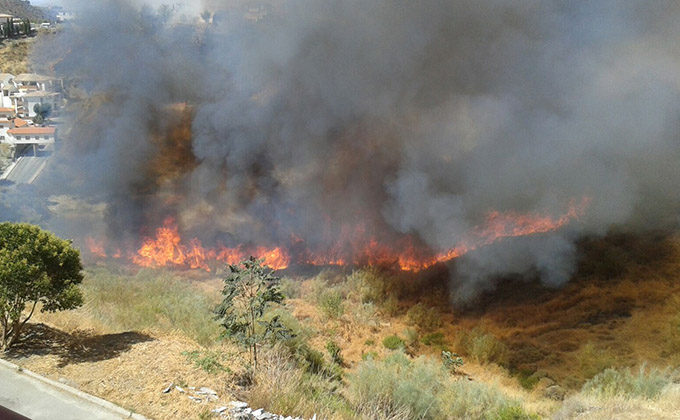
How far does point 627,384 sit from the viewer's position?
25.4 feet

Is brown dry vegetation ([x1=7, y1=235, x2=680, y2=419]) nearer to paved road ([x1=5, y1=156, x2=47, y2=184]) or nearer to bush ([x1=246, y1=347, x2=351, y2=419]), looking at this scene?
bush ([x1=246, y1=347, x2=351, y2=419])

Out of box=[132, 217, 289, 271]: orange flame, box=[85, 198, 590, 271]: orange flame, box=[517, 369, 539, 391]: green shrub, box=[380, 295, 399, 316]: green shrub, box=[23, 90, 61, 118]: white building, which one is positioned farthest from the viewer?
box=[23, 90, 61, 118]: white building

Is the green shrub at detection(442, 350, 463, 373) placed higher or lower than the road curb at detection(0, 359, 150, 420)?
lower

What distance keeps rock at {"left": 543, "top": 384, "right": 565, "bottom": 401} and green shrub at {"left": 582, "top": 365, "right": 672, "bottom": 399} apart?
55 centimetres

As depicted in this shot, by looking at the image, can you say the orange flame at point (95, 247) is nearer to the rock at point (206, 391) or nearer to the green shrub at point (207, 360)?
the green shrub at point (207, 360)

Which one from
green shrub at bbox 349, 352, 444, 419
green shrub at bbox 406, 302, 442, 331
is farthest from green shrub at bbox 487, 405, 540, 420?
green shrub at bbox 406, 302, 442, 331

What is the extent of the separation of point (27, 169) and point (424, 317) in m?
22.0

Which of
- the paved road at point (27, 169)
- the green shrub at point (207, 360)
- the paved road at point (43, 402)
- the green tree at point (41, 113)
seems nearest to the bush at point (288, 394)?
the green shrub at point (207, 360)

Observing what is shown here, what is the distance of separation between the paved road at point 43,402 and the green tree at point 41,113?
25707mm

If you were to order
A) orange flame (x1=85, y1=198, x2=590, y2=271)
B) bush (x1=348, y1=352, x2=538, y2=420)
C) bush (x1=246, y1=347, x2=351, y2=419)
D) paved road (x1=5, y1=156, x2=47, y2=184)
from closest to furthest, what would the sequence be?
bush (x1=246, y1=347, x2=351, y2=419), bush (x1=348, y1=352, x2=538, y2=420), orange flame (x1=85, y1=198, x2=590, y2=271), paved road (x1=5, y1=156, x2=47, y2=184)

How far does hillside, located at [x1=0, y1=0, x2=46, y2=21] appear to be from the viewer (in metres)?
57.0

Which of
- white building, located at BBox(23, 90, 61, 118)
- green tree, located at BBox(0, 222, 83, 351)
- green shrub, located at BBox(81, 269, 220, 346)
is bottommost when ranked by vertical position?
green shrub, located at BBox(81, 269, 220, 346)

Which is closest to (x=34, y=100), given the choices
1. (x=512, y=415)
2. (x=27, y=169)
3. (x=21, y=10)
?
(x=27, y=169)

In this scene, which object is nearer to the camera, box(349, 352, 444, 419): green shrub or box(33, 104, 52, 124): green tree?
box(349, 352, 444, 419): green shrub
